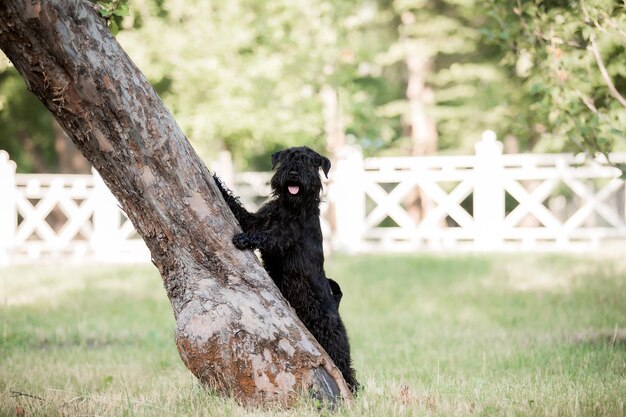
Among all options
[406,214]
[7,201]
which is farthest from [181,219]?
[7,201]

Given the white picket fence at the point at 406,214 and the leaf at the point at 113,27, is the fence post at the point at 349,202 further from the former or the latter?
the leaf at the point at 113,27

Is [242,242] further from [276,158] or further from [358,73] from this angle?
[358,73]

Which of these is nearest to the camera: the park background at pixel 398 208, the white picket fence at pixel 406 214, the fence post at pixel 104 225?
the park background at pixel 398 208

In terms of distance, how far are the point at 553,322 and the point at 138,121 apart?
259 inches

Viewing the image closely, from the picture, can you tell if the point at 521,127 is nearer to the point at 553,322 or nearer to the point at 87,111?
the point at 553,322

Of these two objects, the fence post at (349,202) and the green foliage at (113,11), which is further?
the fence post at (349,202)

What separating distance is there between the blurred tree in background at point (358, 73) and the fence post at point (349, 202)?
730mm

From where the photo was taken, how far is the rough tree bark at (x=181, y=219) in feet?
14.5

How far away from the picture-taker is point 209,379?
15.6ft

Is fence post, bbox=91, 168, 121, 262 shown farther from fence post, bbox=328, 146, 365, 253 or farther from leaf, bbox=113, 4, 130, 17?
leaf, bbox=113, 4, 130, 17

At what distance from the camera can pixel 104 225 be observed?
17016 millimetres

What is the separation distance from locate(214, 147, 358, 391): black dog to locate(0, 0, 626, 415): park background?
19.5 inches

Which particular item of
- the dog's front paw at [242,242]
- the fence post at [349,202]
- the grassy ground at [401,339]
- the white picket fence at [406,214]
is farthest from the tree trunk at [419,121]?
the dog's front paw at [242,242]

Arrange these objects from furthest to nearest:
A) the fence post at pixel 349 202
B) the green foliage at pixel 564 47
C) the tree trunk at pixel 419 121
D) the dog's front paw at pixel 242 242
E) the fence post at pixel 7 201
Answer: the tree trunk at pixel 419 121, the fence post at pixel 349 202, the fence post at pixel 7 201, the green foliage at pixel 564 47, the dog's front paw at pixel 242 242
